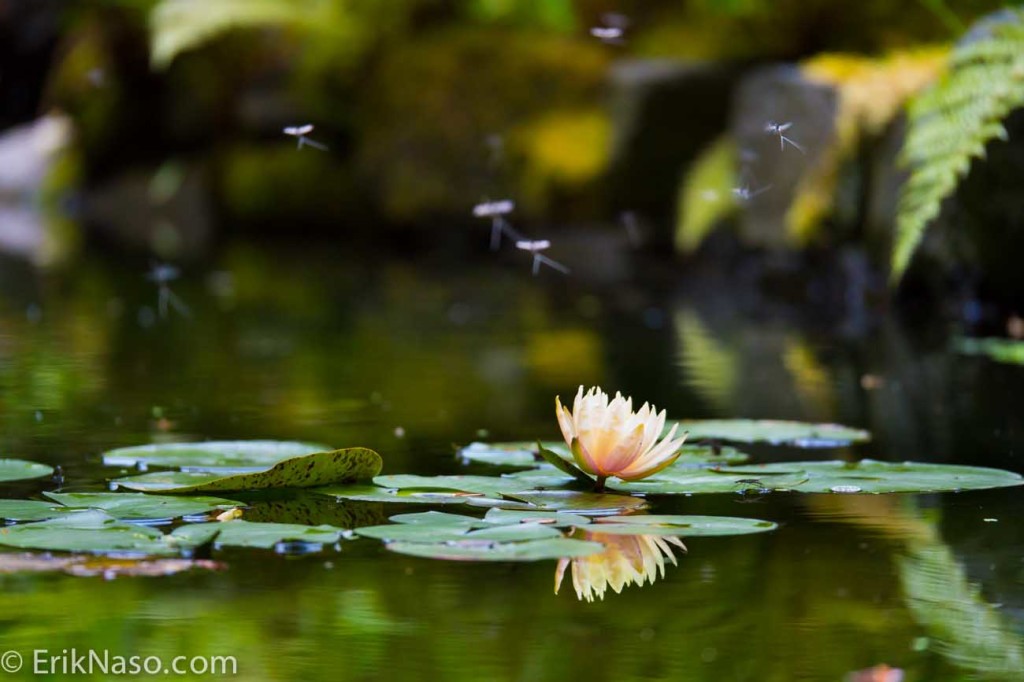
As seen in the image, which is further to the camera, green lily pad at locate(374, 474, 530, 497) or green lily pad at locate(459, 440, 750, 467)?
green lily pad at locate(459, 440, 750, 467)

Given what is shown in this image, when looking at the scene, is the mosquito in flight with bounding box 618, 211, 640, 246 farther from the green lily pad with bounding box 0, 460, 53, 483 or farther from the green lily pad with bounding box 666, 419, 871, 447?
the green lily pad with bounding box 0, 460, 53, 483

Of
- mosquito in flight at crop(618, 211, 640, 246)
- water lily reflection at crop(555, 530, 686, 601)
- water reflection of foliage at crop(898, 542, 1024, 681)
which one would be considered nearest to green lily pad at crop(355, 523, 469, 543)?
water lily reflection at crop(555, 530, 686, 601)

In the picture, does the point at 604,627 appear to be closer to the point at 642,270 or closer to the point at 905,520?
the point at 905,520

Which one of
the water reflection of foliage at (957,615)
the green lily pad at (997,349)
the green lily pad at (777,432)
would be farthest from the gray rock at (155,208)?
the water reflection of foliage at (957,615)

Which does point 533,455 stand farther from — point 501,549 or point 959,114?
point 959,114

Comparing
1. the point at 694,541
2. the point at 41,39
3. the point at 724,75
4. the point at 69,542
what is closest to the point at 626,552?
the point at 694,541
